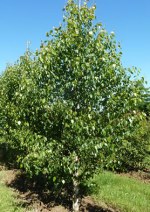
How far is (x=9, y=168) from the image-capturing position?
19.5 m

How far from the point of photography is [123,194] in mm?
14133

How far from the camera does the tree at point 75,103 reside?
842cm

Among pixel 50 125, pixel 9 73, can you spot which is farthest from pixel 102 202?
pixel 9 73

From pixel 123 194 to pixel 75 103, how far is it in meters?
6.83

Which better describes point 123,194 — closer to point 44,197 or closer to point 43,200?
point 44,197

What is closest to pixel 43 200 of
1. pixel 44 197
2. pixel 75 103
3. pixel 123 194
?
pixel 44 197

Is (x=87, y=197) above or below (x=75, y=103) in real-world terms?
below

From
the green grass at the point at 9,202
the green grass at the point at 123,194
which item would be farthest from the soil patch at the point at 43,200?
the green grass at the point at 123,194

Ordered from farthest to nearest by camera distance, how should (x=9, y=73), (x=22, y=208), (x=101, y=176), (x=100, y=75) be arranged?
1. (x=9, y=73)
2. (x=101, y=176)
3. (x=22, y=208)
4. (x=100, y=75)

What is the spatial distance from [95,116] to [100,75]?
1.21m

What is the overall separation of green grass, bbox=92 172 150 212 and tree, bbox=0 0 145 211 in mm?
2887

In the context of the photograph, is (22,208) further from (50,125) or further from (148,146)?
(148,146)

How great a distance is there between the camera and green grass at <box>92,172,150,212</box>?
495 inches

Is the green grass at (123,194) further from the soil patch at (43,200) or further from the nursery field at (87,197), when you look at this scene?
the soil patch at (43,200)
